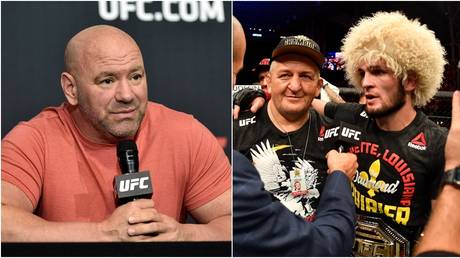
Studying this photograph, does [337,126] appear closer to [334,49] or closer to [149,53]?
[334,49]

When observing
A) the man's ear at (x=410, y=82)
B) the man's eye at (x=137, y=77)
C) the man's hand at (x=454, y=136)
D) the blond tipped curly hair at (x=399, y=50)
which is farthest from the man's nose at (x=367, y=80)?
the man's eye at (x=137, y=77)

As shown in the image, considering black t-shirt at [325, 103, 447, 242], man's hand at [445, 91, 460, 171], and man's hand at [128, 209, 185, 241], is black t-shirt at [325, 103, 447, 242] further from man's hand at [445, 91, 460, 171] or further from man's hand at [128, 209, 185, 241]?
man's hand at [128, 209, 185, 241]

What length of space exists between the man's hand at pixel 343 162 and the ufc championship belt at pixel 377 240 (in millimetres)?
224

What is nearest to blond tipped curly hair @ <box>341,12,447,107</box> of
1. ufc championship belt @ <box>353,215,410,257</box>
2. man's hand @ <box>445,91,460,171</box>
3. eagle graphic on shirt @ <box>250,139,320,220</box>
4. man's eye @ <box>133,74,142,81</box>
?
man's hand @ <box>445,91,460,171</box>

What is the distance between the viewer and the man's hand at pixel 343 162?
2.88 metres

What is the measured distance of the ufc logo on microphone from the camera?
106 inches

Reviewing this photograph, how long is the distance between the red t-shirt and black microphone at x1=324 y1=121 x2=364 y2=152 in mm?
508

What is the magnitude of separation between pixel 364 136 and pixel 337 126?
14 cm

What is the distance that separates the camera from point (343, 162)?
2.89m

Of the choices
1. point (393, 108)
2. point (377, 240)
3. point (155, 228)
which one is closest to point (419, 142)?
point (393, 108)

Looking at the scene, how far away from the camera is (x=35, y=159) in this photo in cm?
277

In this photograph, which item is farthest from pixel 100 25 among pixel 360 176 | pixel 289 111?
pixel 360 176

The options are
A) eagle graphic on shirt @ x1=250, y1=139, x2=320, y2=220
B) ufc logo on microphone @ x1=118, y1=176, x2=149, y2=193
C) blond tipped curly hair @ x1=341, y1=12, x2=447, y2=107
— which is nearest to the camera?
ufc logo on microphone @ x1=118, y1=176, x2=149, y2=193

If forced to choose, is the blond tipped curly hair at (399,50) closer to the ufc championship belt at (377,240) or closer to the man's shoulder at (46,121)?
the ufc championship belt at (377,240)
